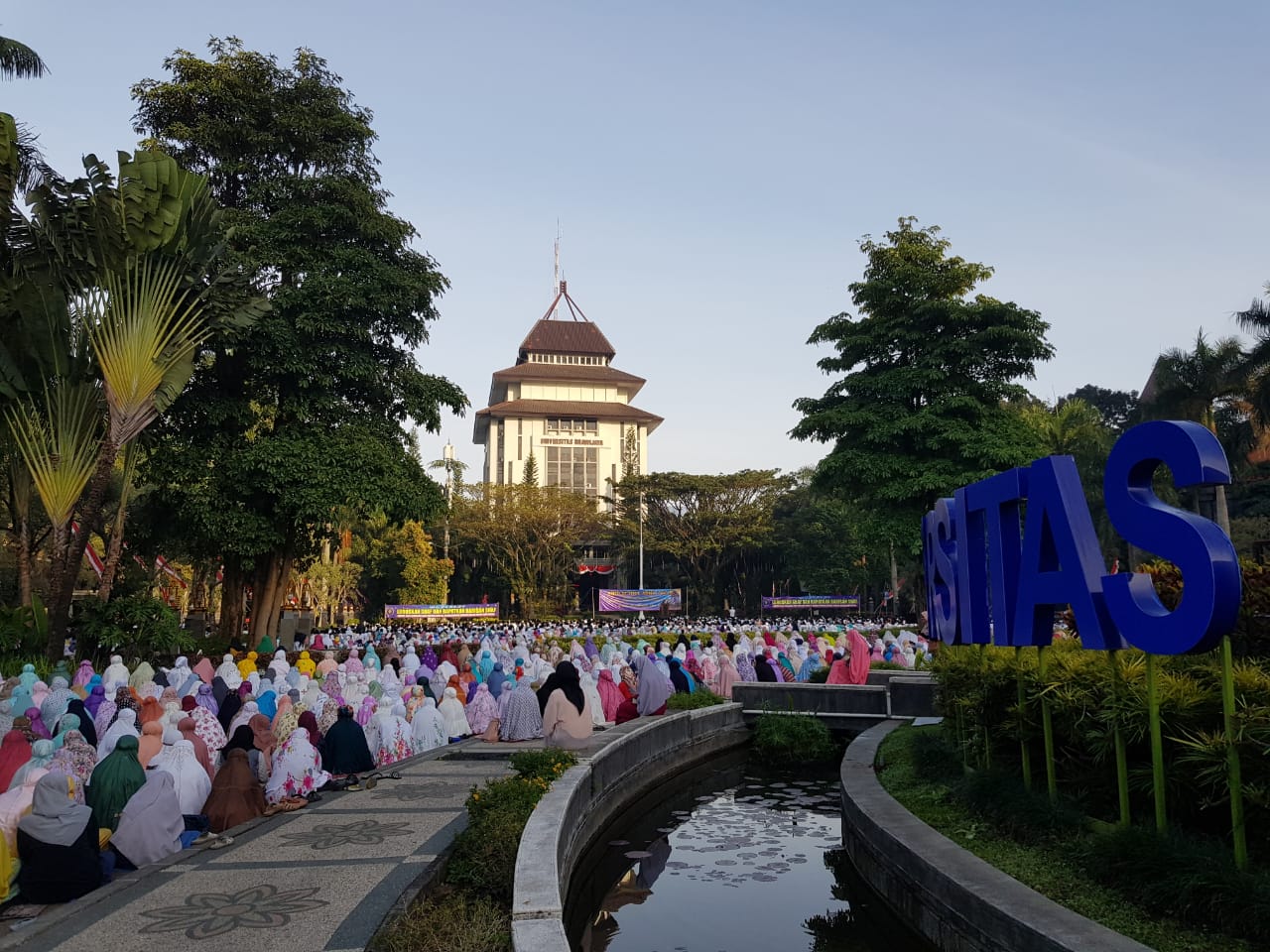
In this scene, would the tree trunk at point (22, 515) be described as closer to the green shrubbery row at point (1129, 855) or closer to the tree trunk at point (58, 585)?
the tree trunk at point (58, 585)

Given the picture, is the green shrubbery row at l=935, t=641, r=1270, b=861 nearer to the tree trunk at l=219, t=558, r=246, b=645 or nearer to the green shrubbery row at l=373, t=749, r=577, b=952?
the green shrubbery row at l=373, t=749, r=577, b=952

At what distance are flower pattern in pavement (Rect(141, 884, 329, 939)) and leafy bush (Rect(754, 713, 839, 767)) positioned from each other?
1123cm

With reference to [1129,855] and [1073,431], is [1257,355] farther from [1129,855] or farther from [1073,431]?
[1129,855]

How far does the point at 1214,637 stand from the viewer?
5910 millimetres

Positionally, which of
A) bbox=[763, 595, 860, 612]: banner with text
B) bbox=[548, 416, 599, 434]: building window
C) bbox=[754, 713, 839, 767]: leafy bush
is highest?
bbox=[548, 416, 599, 434]: building window

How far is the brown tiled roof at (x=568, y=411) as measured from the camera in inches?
3246

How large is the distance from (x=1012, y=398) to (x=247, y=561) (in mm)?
23297

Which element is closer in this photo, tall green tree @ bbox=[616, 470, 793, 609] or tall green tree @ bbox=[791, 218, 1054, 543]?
tall green tree @ bbox=[791, 218, 1054, 543]

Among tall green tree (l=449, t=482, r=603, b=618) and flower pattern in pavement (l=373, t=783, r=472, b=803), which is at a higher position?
tall green tree (l=449, t=482, r=603, b=618)

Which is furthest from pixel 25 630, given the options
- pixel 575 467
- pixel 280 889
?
pixel 575 467

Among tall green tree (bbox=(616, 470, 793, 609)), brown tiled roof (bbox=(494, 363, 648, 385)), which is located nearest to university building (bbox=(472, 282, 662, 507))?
brown tiled roof (bbox=(494, 363, 648, 385))

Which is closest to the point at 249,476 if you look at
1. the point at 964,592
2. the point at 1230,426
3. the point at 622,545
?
the point at 964,592

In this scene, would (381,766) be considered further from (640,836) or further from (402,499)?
(402,499)

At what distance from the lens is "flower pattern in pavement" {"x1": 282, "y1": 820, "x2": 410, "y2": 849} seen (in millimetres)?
8586
